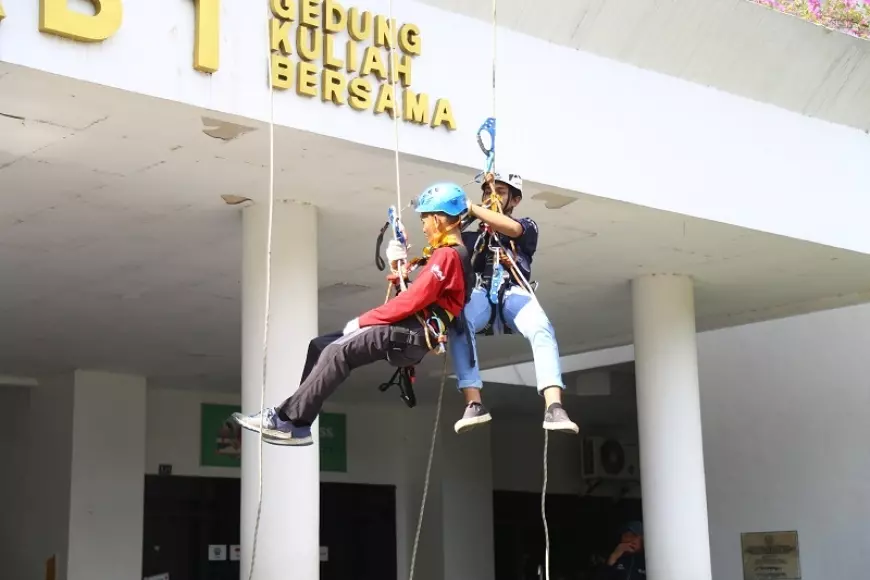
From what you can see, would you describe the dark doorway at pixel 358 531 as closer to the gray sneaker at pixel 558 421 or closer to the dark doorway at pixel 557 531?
the dark doorway at pixel 557 531

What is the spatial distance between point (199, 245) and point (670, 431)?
4.31m

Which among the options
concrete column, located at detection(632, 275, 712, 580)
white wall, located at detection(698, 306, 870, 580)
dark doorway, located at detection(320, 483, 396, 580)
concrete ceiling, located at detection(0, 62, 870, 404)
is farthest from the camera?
dark doorway, located at detection(320, 483, 396, 580)

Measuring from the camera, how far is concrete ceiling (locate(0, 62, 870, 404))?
785 centimetres

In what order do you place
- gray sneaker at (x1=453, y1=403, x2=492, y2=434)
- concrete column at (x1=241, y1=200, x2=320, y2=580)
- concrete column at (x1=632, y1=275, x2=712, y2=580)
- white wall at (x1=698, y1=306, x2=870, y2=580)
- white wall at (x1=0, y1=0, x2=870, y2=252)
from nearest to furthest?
gray sneaker at (x1=453, y1=403, x2=492, y2=434) → white wall at (x1=0, y1=0, x2=870, y2=252) → concrete column at (x1=241, y1=200, x2=320, y2=580) → concrete column at (x1=632, y1=275, x2=712, y2=580) → white wall at (x1=698, y1=306, x2=870, y2=580)

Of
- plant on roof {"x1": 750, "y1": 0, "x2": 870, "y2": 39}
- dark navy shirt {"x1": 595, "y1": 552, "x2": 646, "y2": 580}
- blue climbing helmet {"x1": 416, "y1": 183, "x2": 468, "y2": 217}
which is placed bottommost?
dark navy shirt {"x1": 595, "y1": 552, "x2": 646, "y2": 580}

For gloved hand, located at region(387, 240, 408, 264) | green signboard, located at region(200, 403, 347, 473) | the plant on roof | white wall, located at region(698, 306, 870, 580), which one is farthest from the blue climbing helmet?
green signboard, located at region(200, 403, 347, 473)

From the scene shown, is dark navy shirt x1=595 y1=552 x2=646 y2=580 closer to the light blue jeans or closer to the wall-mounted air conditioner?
the wall-mounted air conditioner

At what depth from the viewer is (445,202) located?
6.37 meters

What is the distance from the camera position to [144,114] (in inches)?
292

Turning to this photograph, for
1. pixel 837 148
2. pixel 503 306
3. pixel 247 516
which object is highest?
pixel 837 148

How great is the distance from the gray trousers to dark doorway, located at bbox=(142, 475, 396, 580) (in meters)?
10.4

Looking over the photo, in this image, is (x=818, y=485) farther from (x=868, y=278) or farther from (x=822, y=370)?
(x=868, y=278)

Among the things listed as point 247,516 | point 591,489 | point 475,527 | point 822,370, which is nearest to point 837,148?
point 822,370

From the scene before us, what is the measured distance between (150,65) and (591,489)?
14.2 meters
